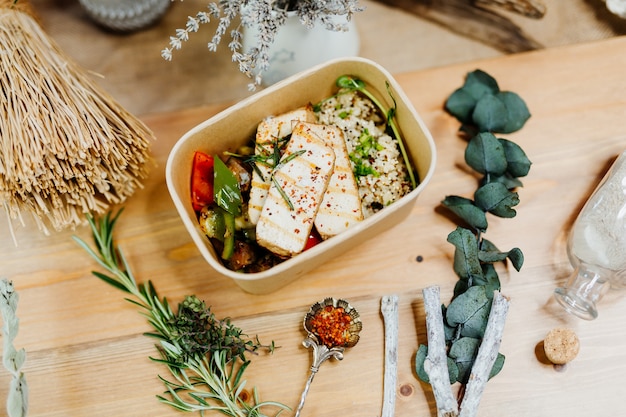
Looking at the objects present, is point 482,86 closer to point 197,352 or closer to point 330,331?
point 330,331

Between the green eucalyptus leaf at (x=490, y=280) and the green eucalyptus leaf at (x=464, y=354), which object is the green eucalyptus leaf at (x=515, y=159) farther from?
the green eucalyptus leaf at (x=464, y=354)

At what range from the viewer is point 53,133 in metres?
0.95

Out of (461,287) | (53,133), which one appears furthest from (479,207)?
(53,133)

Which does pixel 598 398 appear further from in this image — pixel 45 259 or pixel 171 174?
pixel 45 259

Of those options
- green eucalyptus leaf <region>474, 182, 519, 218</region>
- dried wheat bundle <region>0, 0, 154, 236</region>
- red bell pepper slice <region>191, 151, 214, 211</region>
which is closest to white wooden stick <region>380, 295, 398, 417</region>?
green eucalyptus leaf <region>474, 182, 519, 218</region>

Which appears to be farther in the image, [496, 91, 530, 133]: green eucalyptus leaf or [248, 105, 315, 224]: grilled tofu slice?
[496, 91, 530, 133]: green eucalyptus leaf

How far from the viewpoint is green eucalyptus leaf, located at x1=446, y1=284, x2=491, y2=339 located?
3.23 feet

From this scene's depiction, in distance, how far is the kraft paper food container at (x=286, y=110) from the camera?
36.3 inches

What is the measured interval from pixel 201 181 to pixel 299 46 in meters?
0.30

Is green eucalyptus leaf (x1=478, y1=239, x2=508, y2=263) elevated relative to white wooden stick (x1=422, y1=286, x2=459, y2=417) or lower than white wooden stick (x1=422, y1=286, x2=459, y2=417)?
elevated

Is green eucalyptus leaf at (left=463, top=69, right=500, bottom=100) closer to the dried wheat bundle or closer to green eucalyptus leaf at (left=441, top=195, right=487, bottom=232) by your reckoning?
green eucalyptus leaf at (left=441, top=195, right=487, bottom=232)

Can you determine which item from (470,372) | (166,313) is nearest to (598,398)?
(470,372)

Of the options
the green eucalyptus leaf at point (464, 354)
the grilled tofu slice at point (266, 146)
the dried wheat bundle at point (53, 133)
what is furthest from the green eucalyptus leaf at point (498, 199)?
the dried wheat bundle at point (53, 133)

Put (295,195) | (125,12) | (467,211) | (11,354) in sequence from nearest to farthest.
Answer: (11,354) < (295,195) < (467,211) < (125,12)
